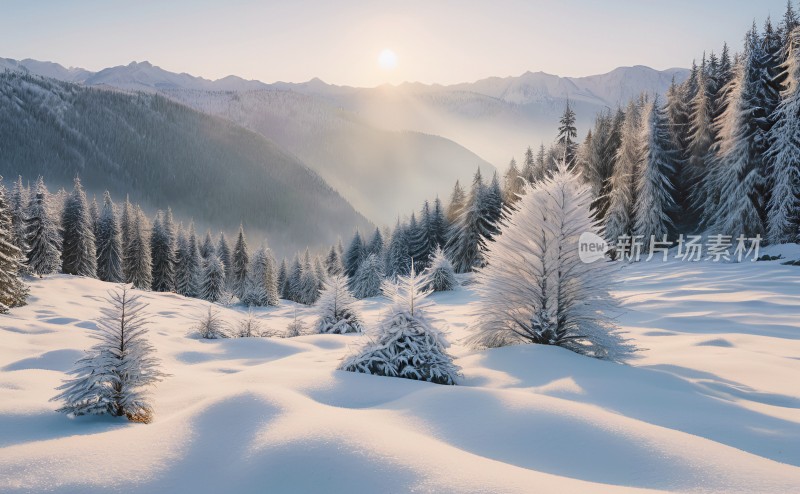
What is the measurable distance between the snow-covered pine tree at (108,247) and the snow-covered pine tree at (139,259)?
91cm

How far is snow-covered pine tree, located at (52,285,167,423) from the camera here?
394 cm

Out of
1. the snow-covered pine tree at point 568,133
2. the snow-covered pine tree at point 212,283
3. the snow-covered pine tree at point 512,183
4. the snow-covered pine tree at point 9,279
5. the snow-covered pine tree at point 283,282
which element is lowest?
the snow-covered pine tree at point 283,282

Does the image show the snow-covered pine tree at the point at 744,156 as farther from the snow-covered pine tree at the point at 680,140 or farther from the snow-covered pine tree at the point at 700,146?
the snow-covered pine tree at the point at 680,140

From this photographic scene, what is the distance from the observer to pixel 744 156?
25.7 m

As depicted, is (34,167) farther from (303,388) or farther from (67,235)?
(303,388)

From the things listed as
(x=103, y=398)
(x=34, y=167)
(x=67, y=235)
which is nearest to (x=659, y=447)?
(x=103, y=398)

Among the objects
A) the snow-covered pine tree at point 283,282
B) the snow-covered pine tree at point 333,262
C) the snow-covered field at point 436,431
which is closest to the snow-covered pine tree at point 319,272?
the snow-covered pine tree at point 333,262

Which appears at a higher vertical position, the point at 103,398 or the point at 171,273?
the point at 103,398

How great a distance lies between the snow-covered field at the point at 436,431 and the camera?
2.51m

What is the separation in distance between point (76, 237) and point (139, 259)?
694cm

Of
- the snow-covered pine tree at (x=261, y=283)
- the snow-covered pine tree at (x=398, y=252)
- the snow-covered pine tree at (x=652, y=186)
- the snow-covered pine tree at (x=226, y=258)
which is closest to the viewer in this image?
the snow-covered pine tree at (x=652, y=186)

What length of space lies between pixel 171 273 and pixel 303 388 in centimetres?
5408

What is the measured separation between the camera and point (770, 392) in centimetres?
526

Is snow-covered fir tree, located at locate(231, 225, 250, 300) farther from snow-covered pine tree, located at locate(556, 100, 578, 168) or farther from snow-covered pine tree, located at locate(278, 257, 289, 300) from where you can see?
snow-covered pine tree, located at locate(556, 100, 578, 168)
